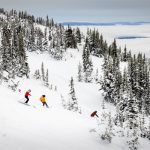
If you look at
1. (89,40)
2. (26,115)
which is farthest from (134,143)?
(89,40)

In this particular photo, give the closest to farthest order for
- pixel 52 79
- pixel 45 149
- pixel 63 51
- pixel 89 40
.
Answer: pixel 45 149 < pixel 52 79 < pixel 63 51 < pixel 89 40

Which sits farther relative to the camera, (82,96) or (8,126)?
(82,96)

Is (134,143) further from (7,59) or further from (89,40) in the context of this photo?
(89,40)

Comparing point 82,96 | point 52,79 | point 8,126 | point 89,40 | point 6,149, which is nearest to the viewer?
point 6,149

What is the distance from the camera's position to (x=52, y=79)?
67812 millimetres

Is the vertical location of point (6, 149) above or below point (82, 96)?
above

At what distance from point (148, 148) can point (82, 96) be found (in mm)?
38641

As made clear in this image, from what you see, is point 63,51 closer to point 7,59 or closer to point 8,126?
point 7,59

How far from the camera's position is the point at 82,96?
2154 inches

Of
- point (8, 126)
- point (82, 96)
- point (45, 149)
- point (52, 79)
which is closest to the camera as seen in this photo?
point (45, 149)

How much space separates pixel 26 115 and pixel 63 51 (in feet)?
285

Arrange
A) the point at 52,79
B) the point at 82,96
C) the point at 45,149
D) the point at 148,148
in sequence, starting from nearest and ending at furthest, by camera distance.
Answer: the point at 45,149
the point at 148,148
the point at 82,96
the point at 52,79

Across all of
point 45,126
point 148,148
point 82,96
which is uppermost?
point 45,126

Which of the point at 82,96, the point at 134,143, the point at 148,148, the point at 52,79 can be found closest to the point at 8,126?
the point at 134,143
